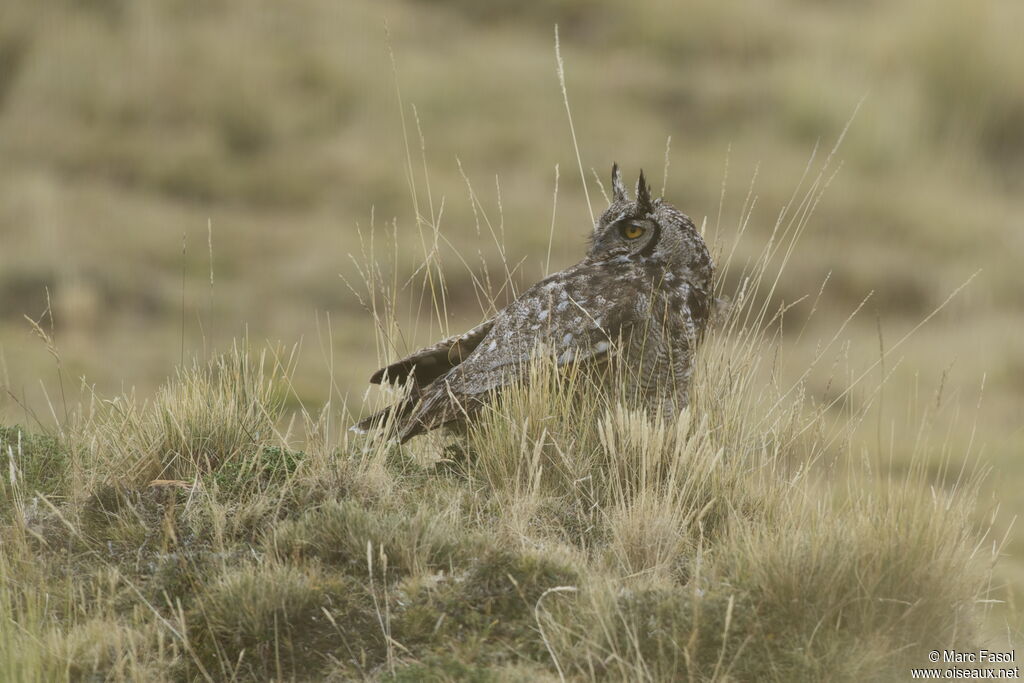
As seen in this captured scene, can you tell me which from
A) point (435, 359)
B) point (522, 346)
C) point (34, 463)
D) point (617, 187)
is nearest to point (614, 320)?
point (522, 346)

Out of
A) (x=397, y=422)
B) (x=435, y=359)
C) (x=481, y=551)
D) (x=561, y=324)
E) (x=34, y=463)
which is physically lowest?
(x=481, y=551)

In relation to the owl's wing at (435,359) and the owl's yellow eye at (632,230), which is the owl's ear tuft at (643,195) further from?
the owl's wing at (435,359)

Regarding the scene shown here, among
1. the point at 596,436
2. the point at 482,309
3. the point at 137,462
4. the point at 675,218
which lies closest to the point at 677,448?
the point at 596,436

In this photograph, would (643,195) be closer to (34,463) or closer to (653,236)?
(653,236)

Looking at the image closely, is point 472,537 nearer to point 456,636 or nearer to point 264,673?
point 456,636

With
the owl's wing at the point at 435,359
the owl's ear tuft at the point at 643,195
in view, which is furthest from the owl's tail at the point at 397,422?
the owl's ear tuft at the point at 643,195

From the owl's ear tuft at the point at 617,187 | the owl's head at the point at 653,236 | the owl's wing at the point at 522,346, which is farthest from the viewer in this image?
the owl's ear tuft at the point at 617,187

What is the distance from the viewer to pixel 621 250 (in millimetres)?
4691

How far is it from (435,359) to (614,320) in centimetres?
93

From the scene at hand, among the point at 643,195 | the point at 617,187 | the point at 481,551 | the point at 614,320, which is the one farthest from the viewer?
the point at 617,187

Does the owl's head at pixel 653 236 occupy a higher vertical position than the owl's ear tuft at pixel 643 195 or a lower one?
lower

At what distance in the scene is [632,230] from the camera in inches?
184

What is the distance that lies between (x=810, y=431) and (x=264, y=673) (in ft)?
8.24

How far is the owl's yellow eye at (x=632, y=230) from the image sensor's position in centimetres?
465
